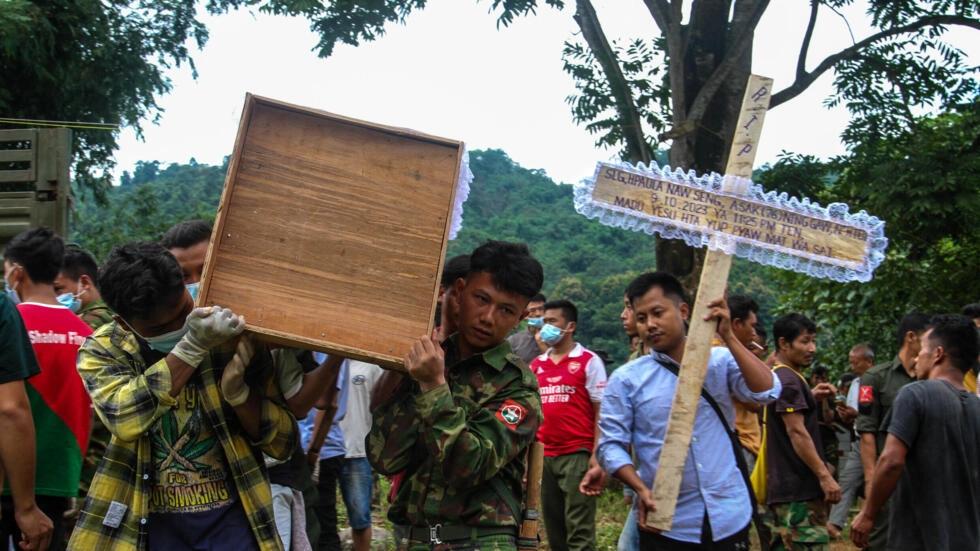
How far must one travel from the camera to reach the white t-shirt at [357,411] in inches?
262

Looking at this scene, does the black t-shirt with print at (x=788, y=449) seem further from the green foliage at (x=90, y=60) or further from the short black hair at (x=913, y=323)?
the green foliage at (x=90, y=60)

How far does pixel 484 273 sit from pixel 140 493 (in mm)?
1336

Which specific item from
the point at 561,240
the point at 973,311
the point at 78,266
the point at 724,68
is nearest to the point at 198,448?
the point at 78,266

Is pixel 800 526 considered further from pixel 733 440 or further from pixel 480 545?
pixel 480 545

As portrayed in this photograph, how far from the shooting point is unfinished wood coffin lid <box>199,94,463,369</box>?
301 centimetres

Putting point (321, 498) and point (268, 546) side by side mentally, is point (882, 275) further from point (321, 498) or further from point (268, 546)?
point (268, 546)

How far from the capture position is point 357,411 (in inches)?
266

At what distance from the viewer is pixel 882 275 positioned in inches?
479

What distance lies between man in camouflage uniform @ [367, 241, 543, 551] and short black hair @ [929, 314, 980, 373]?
2303 millimetres

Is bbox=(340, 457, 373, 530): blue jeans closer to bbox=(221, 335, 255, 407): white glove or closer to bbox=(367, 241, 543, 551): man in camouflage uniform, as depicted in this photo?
bbox=(367, 241, 543, 551): man in camouflage uniform

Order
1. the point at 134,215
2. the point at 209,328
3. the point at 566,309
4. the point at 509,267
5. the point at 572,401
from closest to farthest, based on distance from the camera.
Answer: the point at 209,328 → the point at 509,267 → the point at 572,401 → the point at 566,309 → the point at 134,215

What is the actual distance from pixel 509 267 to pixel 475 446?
0.65 meters

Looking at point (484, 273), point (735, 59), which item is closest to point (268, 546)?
point (484, 273)

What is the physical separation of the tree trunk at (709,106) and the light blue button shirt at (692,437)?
393 centimetres
